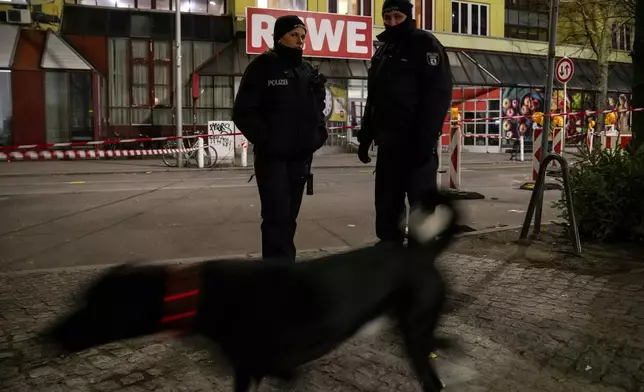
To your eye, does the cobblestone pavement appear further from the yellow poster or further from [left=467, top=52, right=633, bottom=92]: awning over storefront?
[left=467, top=52, right=633, bottom=92]: awning over storefront

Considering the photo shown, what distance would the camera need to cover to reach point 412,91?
3.78 meters

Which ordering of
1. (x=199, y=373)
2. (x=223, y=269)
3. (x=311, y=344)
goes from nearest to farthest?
(x=223, y=269) → (x=311, y=344) → (x=199, y=373)

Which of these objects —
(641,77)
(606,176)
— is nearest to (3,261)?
(606,176)

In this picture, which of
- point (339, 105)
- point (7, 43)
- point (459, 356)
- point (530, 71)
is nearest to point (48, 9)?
point (7, 43)

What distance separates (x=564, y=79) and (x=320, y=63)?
42.8 feet

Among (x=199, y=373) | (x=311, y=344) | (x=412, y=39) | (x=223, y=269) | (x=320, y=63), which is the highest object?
(x=320, y=63)

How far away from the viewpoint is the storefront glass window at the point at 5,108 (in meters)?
20.1

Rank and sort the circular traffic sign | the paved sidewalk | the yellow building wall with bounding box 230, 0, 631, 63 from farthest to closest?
the yellow building wall with bounding box 230, 0, 631, 63 < the paved sidewalk < the circular traffic sign

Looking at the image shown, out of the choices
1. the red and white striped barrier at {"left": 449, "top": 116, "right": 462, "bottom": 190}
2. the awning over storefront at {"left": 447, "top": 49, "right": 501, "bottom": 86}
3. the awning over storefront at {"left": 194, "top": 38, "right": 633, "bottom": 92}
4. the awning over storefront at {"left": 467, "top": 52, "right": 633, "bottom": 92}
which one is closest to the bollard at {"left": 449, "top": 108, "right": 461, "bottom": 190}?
the red and white striped barrier at {"left": 449, "top": 116, "right": 462, "bottom": 190}

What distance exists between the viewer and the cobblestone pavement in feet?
9.55

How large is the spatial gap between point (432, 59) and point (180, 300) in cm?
246

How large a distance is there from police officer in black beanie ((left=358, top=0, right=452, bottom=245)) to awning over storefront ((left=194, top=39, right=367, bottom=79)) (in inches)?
775

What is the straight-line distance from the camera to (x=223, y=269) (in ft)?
6.61

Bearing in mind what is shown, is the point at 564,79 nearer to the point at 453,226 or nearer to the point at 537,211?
the point at 537,211
